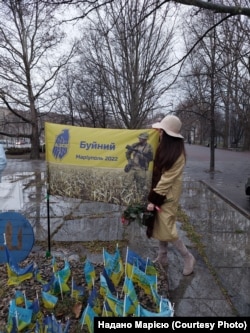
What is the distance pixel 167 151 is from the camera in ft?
11.7

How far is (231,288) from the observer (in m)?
3.42

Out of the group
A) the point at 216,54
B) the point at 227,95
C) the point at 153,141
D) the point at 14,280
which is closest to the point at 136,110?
the point at 216,54

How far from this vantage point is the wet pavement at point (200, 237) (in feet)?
10.5

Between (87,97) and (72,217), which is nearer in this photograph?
(72,217)

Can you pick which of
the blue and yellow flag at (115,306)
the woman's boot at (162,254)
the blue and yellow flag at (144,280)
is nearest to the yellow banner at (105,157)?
the woman's boot at (162,254)

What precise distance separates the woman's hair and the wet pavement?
49.8 inches

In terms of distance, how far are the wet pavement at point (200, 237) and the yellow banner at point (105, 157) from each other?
0.95 m

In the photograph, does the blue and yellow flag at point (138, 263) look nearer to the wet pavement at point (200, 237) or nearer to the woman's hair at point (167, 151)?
the wet pavement at point (200, 237)

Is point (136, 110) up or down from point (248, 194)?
up

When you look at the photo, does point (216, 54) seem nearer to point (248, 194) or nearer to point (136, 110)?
point (136, 110)

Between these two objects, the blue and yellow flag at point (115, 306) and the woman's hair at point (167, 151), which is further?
the woman's hair at point (167, 151)

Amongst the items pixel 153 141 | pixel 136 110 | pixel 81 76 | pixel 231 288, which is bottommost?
pixel 231 288

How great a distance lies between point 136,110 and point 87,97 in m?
12.8

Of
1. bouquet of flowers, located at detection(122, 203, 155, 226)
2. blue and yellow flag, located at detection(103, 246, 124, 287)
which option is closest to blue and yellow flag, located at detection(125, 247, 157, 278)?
blue and yellow flag, located at detection(103, 246, 124, 287)
